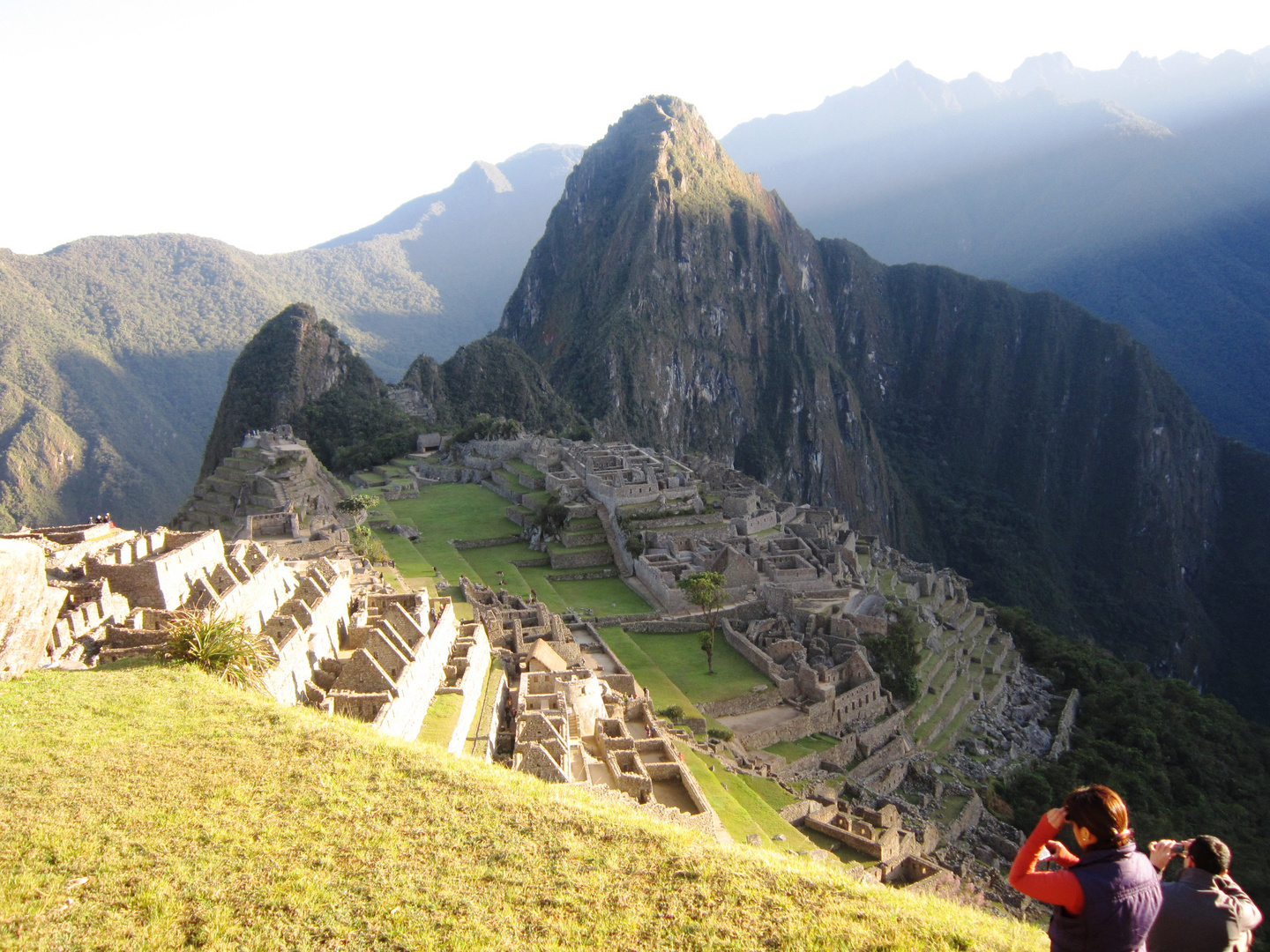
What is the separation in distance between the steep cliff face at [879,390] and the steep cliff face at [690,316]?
470 mm

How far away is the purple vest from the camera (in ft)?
17.3

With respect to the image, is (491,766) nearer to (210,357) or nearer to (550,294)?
(210,357)

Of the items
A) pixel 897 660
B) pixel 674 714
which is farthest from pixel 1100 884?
pixel 897 660

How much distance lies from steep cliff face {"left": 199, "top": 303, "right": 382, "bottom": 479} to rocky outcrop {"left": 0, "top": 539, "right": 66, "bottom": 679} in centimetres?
6580

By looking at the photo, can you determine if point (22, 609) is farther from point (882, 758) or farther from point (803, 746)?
point (882, 758)

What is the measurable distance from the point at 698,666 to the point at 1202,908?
2332 centimetres

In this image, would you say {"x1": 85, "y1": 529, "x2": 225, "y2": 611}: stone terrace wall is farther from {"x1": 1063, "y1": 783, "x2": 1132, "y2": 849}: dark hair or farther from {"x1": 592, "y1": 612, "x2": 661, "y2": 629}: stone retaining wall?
{"x1": 592, "y1": 612, "x2": 661, "y2": 629}: stone retaining wall

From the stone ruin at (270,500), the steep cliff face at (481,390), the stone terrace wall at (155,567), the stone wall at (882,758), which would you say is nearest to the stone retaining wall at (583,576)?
the stone ruin at (270,500)

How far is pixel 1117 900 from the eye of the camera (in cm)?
529

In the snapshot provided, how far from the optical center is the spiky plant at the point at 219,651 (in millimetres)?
12656

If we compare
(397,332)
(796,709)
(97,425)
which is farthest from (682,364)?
(796,709)

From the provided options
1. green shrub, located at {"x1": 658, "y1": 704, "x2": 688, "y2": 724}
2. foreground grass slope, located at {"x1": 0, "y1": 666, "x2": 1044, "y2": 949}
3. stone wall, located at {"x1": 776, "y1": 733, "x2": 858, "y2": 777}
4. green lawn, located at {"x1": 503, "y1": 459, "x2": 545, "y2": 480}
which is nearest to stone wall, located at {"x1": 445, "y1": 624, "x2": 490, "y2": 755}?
foreground grass slope, located at {"x1": 0, "y1": 666, "x2": 1044, "y2": 949}

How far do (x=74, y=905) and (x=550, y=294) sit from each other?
544 ft

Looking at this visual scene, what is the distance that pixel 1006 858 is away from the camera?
72.1 ft
